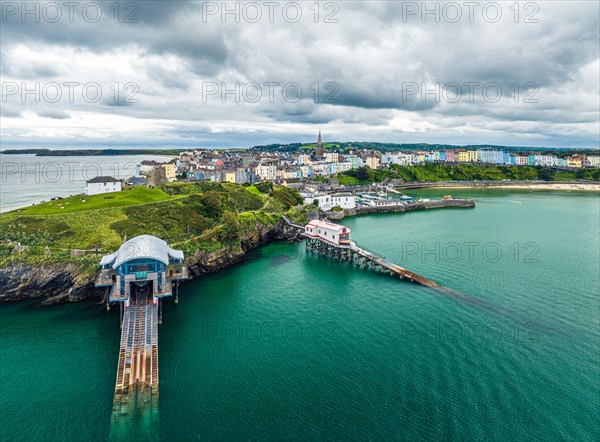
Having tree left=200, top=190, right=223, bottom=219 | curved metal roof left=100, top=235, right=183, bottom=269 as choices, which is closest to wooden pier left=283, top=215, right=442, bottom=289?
tree left=200, top=190, right=223, bottom=219

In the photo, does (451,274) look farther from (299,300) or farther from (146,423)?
(146,423)

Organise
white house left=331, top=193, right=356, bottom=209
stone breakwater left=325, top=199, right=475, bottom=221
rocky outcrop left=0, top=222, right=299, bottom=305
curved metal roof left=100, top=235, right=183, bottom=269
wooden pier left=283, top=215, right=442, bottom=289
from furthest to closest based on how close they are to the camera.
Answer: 1. white house left=331, top=193, right=356, bottom=209
2. stone breakwater left=325, top=199, right=475, bottom=221
3. wooden pier left=283, top=215, right=442, bottom=289
4. rocky outcrop left=0, top=222, right=299, bottom=305
5. curved metal roof left=100, top=235, right=183, bottom=269

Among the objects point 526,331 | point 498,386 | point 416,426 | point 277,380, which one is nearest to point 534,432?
point 498,386

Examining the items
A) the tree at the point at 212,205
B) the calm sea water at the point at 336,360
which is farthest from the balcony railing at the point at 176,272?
the tree at the point at 212,205

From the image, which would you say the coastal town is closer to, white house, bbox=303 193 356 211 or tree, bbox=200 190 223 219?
white house, bbox=303 193 356 211

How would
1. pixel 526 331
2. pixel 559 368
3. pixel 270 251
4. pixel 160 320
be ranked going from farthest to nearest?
pixel 270 251, pixel 160 320, pixel 526 331, pixel 559 368

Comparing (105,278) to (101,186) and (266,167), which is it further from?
(266,167)

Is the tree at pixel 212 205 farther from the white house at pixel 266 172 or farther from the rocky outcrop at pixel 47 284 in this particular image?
the white house at pixel 266 172
